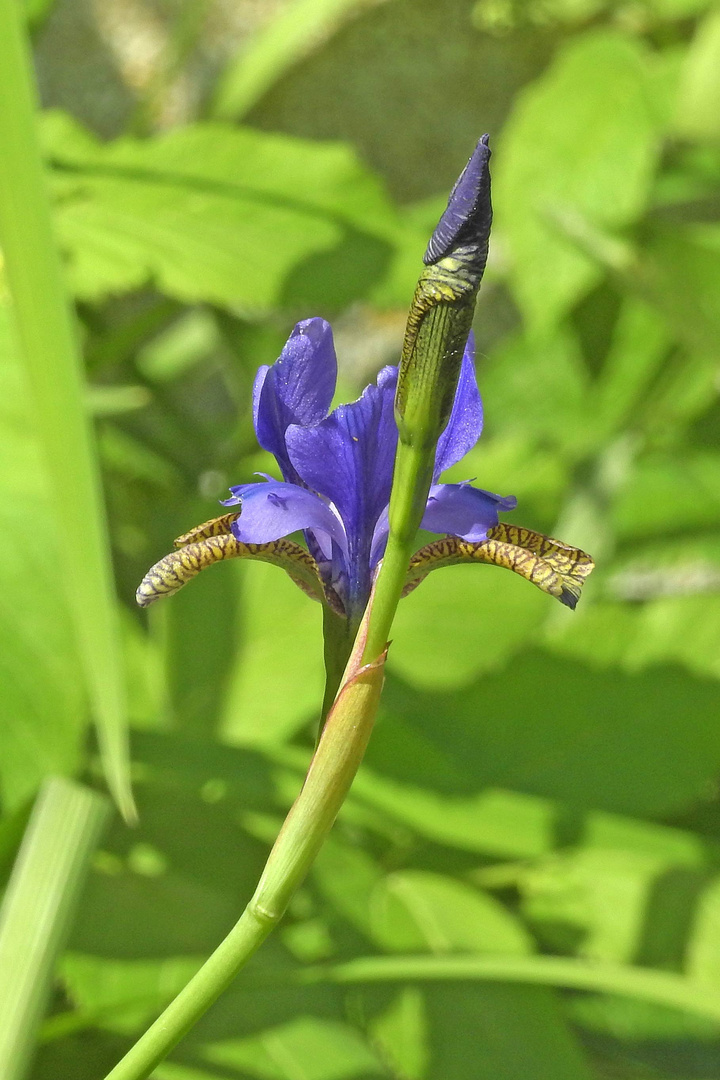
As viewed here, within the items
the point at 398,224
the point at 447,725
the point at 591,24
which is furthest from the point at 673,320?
the point at 591,24

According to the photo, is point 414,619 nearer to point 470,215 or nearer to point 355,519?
point 355,519

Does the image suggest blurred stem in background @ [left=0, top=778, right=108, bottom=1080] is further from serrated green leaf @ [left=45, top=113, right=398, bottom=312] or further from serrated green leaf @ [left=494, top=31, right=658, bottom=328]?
serrated green leaf @ [left=494, top=31, right=658, bottom=328]

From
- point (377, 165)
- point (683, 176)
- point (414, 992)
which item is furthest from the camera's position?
point (377, 165)

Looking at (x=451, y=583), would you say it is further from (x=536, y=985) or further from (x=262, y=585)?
(x=536, y=985)

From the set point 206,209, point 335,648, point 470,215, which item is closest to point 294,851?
point 335,648

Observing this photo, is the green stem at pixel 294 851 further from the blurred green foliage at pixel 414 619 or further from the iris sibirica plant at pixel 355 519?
the blurred green foliage at pixel 414 619

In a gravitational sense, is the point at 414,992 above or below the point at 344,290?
below

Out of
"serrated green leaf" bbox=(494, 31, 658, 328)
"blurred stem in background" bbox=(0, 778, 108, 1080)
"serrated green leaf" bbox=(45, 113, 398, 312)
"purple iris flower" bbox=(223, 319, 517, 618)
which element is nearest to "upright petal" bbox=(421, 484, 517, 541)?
"purple iris flower" bbox=(223, 319, 517, 618)
